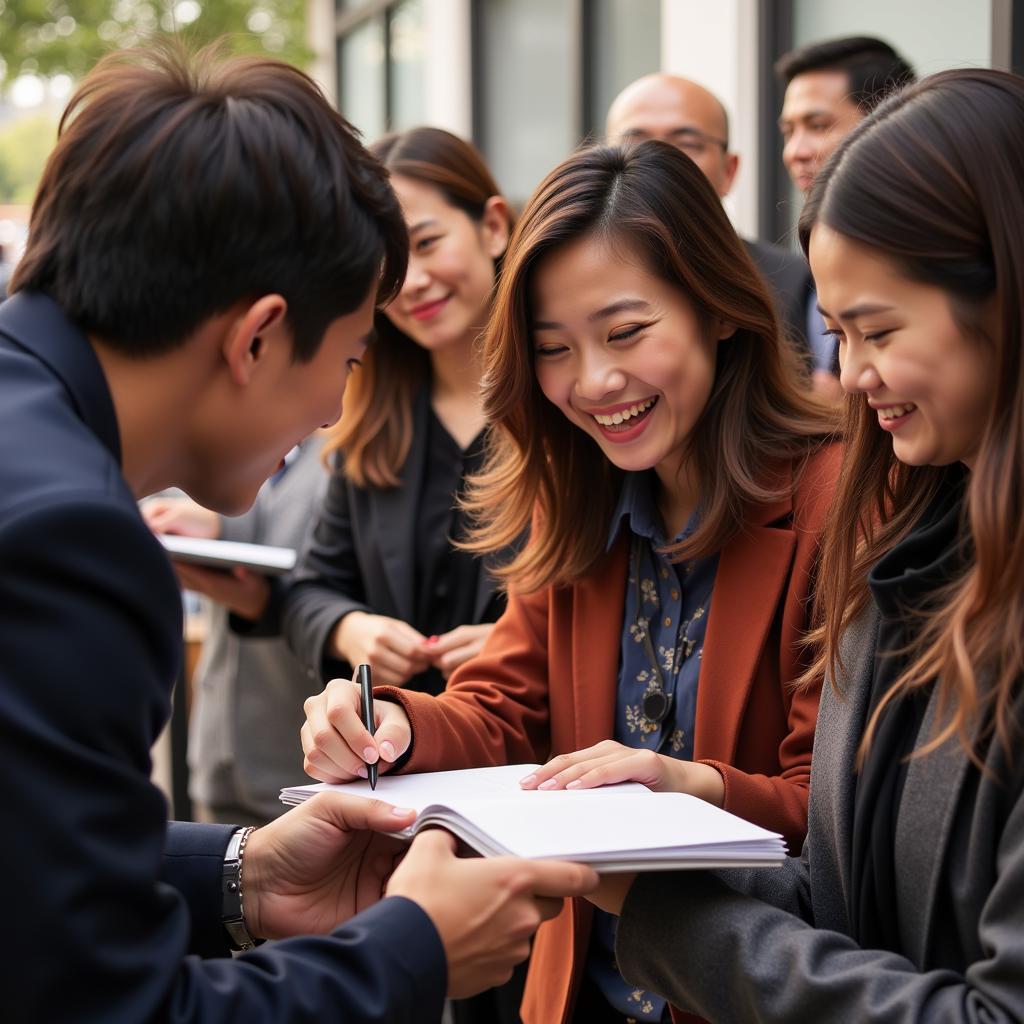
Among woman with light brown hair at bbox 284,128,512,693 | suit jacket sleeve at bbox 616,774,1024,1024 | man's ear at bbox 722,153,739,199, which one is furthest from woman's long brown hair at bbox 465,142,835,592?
man's ear at bbox 722,153,739,199

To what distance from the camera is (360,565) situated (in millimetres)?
3219

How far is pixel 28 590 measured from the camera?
117cm

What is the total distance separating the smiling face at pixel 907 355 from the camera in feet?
4.72

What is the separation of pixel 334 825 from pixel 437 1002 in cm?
41

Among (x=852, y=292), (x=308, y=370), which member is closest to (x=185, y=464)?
(x=308, y=370)

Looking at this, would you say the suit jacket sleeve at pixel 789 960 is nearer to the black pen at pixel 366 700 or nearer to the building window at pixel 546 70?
the black pen at pixel 366 700

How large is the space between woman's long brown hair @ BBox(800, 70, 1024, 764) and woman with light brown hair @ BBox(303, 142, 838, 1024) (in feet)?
1.42

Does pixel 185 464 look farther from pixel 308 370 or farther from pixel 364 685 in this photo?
pixel 364 685

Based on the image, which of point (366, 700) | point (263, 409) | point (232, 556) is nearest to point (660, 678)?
point (366, 700)

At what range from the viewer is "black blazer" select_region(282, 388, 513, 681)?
3064 mm

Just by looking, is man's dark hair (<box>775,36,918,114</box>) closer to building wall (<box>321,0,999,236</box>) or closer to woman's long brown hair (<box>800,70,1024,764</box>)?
building wall (<box>321,0,999,236</box>)

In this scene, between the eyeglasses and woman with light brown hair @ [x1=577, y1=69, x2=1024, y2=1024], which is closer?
woman with light brown hair @ [x1=577, y1=69, x2=1024, y2=1024]

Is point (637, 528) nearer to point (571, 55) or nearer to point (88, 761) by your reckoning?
point (88, 761)

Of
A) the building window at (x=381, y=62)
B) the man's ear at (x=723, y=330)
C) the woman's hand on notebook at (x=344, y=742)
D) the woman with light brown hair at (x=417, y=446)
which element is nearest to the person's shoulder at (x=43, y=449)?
the woman's hand on notebook at (x=344, y=742)
